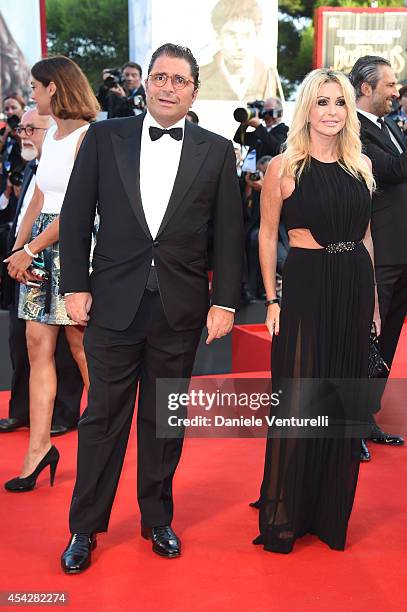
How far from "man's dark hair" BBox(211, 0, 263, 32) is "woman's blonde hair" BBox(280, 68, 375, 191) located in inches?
631

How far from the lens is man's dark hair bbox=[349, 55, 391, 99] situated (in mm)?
3555

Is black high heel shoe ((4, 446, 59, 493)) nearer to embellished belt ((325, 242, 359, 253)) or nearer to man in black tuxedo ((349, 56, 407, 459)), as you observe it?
embellished belt ((325, 242, 359, 253))

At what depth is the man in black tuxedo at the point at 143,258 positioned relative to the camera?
8.18 ft

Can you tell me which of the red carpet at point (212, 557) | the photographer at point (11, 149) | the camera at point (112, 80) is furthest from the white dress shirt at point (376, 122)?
the camera at point (112, 80)

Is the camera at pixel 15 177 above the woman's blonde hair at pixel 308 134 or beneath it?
beneath

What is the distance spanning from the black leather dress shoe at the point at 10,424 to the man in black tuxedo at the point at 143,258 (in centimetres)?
163

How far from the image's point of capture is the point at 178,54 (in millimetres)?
2514

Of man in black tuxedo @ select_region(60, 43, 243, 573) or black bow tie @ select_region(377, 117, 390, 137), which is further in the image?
black bow tie @ select_region(377, 117, 390, 137)

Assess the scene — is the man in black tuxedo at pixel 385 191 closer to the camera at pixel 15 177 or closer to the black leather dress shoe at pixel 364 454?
the black leather dress shoe at pixel 364 454

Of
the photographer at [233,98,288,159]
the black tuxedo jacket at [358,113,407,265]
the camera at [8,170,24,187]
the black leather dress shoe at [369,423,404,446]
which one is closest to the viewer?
the black tuxedo jacket at [358,113,407,265]

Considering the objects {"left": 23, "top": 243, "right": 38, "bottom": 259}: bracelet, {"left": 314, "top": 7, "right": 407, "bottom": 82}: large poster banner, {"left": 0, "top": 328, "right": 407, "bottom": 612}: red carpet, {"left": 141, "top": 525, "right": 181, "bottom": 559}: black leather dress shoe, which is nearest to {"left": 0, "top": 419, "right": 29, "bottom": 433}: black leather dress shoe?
{"left": 0, "top": 328, "right": 407, "bottom": 612}: red carpet

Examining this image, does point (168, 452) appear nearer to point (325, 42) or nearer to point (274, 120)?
point (274, 120)

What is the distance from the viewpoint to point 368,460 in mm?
3615

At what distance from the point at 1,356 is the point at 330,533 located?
2.93 meters
